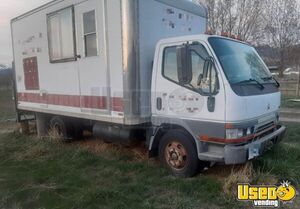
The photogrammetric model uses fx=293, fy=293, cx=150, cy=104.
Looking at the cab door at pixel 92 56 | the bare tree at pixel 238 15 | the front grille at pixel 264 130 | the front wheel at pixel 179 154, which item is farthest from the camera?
the bare tree at pixel 238 15

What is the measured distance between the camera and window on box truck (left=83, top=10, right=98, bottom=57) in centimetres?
604

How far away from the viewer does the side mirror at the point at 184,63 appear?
464cm

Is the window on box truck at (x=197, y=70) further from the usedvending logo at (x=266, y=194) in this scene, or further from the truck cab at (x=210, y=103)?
the usedvending logo at (x=266, y=194)

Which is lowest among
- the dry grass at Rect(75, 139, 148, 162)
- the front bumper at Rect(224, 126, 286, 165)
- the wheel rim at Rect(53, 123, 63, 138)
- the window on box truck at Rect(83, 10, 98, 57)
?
the dry grass at Rect(75, 139, 148, 162)

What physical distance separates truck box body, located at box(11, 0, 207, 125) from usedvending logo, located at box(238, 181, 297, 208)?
2187 millimetres

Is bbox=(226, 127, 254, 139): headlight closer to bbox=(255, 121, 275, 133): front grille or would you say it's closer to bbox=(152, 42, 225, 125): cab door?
bbox=(152, 42, 225, 125): cab door

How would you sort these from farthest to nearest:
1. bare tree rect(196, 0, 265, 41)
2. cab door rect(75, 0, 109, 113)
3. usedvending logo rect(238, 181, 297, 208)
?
1. bare tree rect(196, 0, 265, 41)
2. cab door rect(75, 0, 109, 113)
3. usedvending logo rect(238, 181, 297, 208)

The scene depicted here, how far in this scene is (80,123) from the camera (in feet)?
24.3

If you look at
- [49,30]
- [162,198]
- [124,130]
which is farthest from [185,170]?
[49,30]

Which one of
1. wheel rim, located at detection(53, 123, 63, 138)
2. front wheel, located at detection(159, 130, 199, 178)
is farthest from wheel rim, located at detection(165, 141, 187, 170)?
wheel rim, located at detection(53, 123, 63, 138)

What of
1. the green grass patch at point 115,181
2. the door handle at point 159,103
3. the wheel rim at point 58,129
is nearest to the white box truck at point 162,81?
the door handle at point 159,103

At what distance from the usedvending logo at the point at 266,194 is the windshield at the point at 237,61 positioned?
5.33ft

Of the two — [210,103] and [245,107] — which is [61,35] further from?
[245,107]

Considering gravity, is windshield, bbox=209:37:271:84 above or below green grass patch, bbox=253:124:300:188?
above
